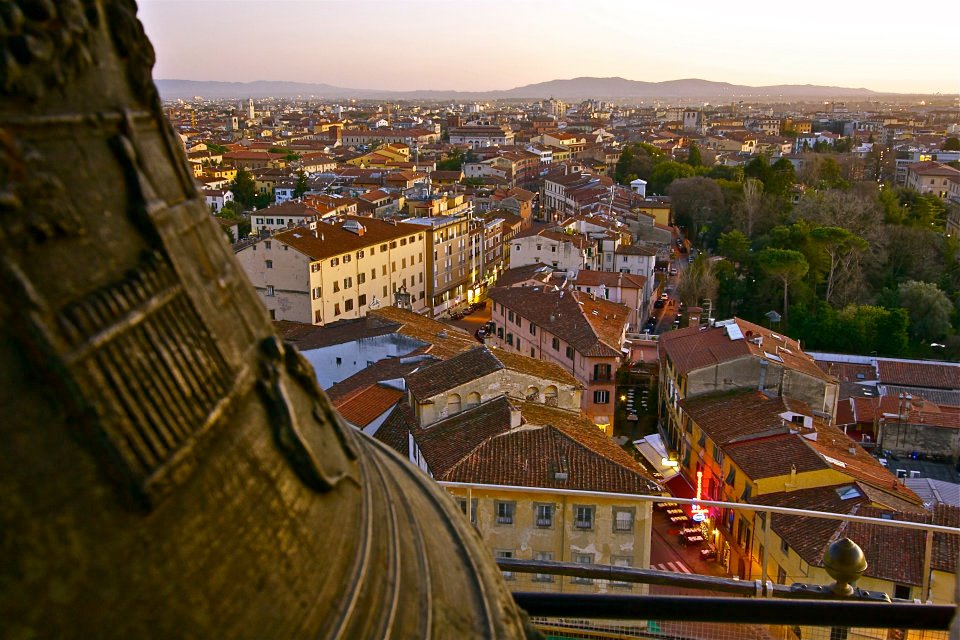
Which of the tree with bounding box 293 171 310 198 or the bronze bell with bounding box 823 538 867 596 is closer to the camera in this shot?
the bronze bell with bounding box 823 538 867 596

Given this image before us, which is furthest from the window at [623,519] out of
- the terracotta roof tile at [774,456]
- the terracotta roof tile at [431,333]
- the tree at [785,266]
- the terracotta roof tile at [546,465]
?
the tree at [785,266]

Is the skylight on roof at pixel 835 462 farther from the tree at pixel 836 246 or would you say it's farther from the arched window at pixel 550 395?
the tree at pixel 836 246

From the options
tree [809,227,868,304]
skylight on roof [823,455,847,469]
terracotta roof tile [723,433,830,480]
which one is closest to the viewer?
skylight on roof [823,455,847,469]

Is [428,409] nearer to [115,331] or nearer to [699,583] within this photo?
[699,583]

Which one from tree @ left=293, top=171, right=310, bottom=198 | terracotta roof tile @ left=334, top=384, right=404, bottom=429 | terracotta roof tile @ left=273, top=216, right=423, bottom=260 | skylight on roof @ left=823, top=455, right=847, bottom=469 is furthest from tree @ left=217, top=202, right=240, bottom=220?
skylight on roof @ left=823, top=455, right=847, bottom=469

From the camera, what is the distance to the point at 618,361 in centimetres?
2191

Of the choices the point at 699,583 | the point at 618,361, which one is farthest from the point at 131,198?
the point at 618,361

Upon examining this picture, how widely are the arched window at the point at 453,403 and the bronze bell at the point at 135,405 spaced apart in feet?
41.5

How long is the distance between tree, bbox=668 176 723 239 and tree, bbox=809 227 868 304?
38.8 ft

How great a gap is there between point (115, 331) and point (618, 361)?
21.1 meters

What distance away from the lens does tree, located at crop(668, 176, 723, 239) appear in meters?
45.4

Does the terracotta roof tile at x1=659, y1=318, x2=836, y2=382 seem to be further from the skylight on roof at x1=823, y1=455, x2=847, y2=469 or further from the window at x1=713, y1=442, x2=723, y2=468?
the skylight on roof at x1=823, y1=455, x2=847, y2=469

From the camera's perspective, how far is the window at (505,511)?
12.1 m

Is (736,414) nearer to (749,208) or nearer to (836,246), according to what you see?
(836,246)
